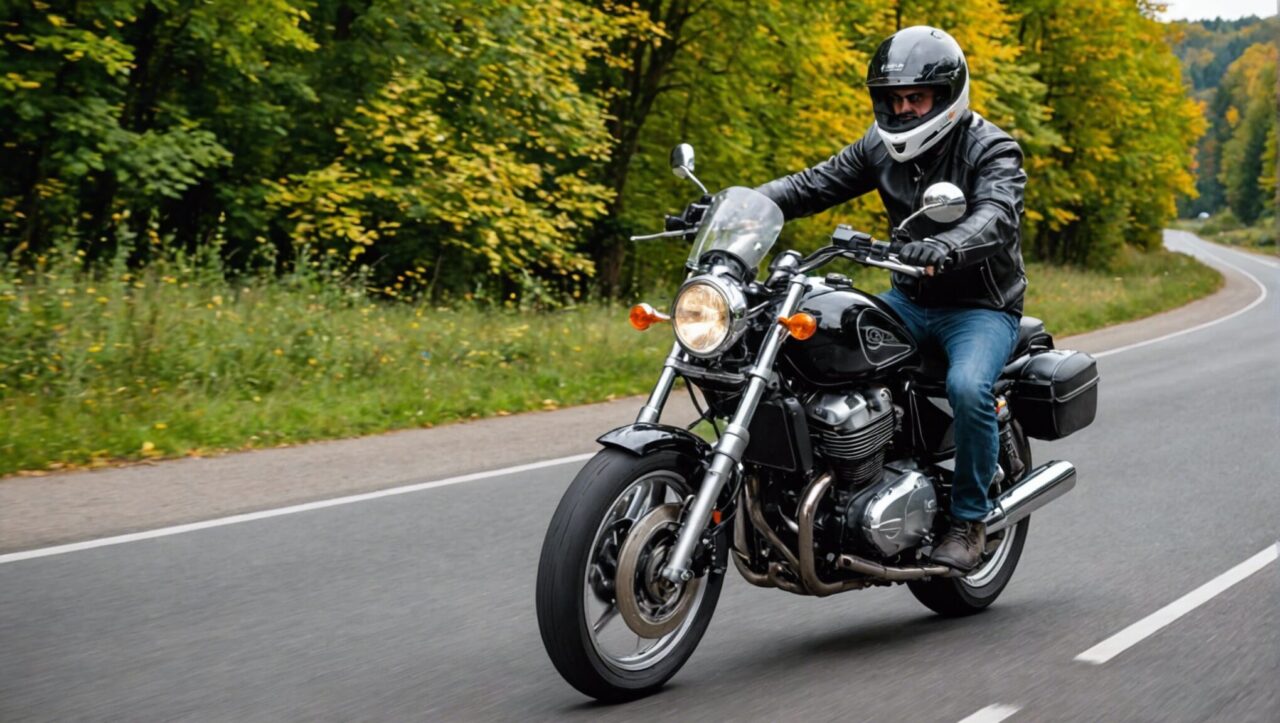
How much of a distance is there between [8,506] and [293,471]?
1.68 m

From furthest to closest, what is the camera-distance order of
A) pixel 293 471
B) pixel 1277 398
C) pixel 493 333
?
pixel 493 333, pixel 1277 398, pixel 293 471

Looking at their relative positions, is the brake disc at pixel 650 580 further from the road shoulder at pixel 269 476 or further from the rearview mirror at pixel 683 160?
the road shoulder at pixel 269 476

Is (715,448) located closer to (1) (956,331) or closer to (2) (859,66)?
(1) (956,331)

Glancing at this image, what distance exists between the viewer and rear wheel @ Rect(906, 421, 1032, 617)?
16.6 ft

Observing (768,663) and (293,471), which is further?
(293,471)

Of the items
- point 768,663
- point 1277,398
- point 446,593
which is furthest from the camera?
point 1277,398

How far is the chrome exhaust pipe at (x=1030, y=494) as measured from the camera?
4.96 meters

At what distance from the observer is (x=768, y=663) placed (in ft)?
14.7

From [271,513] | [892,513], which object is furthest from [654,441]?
[271,513]

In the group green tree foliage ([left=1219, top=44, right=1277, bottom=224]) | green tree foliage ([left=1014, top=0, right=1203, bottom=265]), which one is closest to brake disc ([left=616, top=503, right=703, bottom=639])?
green tree foliage ([left=1014, top=0, right=1203, bottom=265])

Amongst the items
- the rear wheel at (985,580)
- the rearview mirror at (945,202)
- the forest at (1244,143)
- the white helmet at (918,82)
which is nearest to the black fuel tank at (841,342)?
the rearview mirror at (945,202)

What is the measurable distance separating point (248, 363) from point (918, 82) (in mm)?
7592

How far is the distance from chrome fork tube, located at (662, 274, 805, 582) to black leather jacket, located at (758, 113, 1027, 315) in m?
0.86

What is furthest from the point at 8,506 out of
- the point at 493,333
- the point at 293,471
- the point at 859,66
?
the point at 859,66
